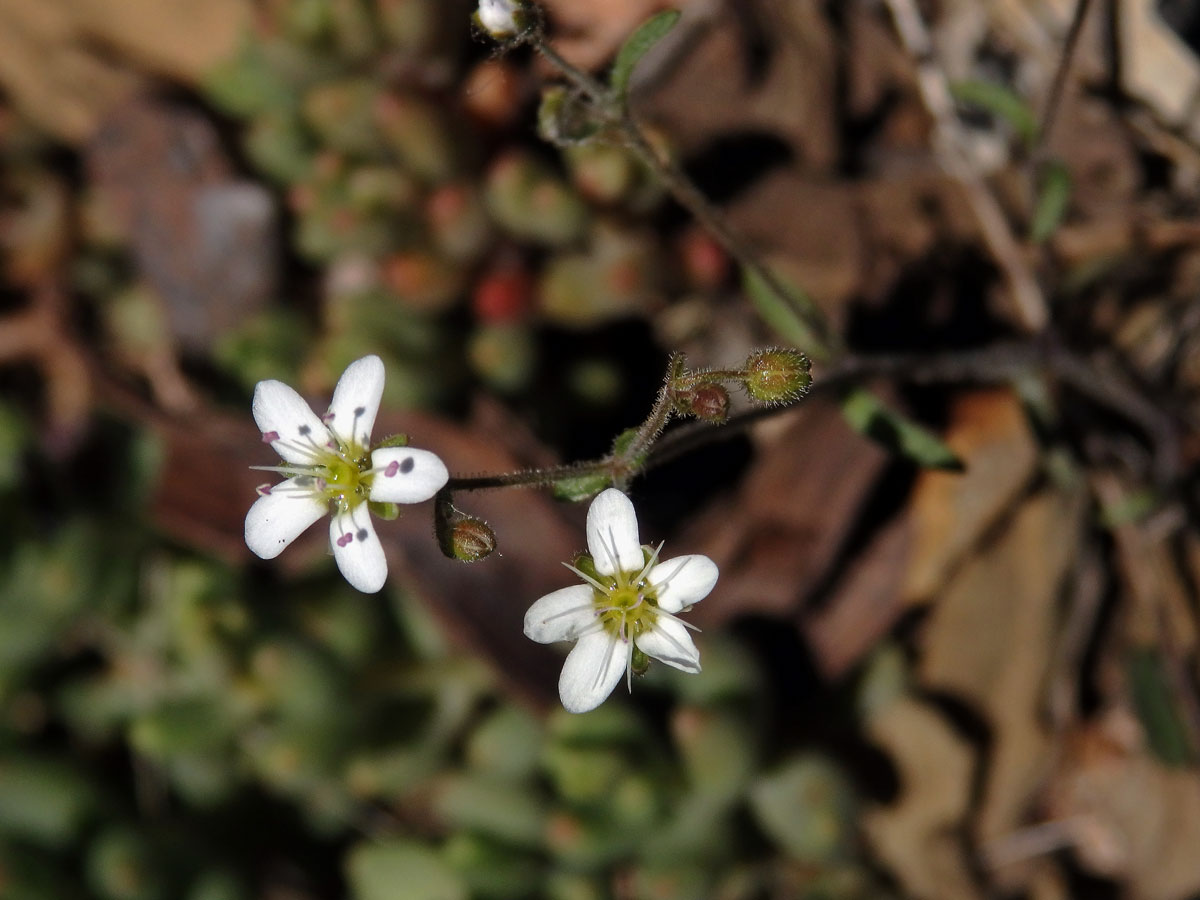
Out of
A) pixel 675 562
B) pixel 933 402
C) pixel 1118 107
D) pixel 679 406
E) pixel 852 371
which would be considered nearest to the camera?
pixel 679 406

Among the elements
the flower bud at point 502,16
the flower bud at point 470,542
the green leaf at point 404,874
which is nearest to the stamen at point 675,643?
the flower bud at point 470,542

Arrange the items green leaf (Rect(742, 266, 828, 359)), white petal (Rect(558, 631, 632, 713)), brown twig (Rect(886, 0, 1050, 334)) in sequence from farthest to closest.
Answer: brown twig (Rect(886, 0, 1050, 334)) < green leaf (Rect(742, 266, 828, 359)) < white petal (Rect(558, 631, 632, 713))

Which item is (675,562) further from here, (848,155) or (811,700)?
(848,155)

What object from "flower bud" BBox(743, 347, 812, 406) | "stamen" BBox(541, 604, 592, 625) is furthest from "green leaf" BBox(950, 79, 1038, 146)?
"stamen" BBox(541, 604, 592, 625)

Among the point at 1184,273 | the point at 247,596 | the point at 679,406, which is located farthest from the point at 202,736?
the point at 1184,273

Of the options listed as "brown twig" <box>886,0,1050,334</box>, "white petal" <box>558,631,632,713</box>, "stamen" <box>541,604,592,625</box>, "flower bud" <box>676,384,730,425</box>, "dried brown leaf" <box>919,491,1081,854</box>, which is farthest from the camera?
"dried brown leaf" <box>919,491,1081,854</box>

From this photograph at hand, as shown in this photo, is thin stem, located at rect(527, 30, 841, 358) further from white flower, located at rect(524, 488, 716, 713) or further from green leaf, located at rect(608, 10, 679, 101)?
white flower, located at rect(524, 488, 716, 713)

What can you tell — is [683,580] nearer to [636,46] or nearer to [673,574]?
[673,574]
